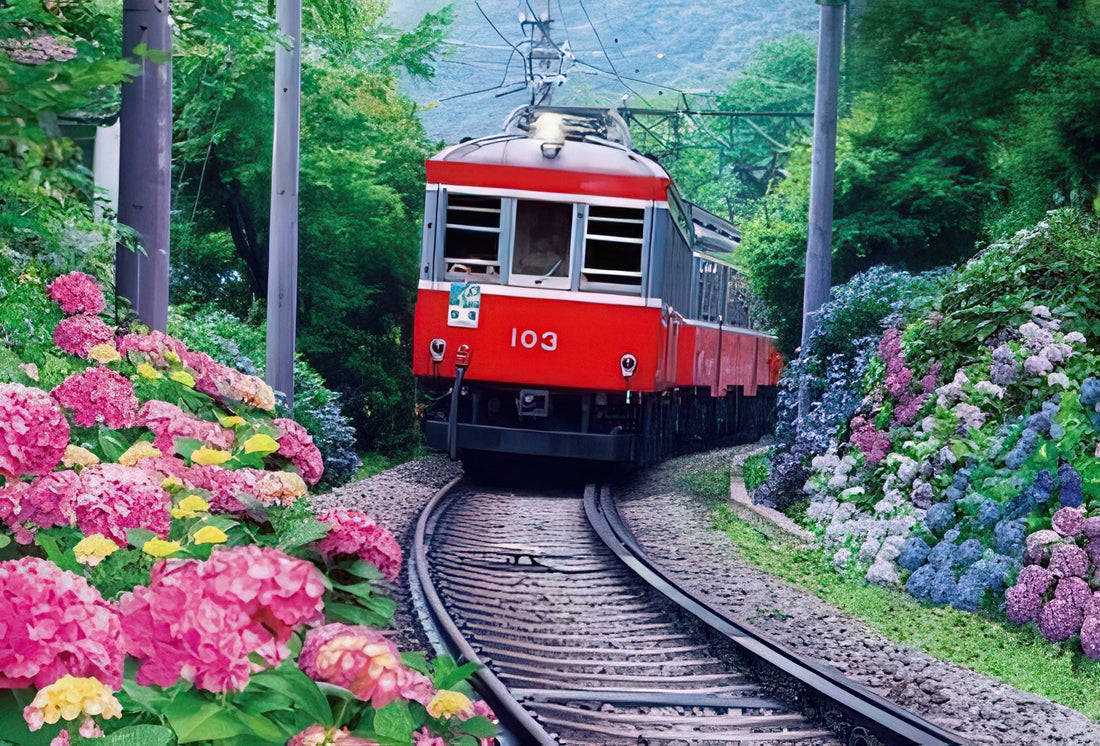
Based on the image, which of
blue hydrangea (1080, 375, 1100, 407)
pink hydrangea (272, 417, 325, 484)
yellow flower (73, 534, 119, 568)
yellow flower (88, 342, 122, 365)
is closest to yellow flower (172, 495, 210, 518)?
yellow flower (73, 534, 119, 568)

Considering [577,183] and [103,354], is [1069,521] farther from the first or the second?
[577,183]

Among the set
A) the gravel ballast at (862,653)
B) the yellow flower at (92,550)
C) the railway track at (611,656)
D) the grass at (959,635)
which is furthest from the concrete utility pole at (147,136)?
the grass at (959,635)

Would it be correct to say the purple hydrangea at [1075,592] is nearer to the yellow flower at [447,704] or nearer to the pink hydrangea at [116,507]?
the pink hydrangea at [116,507]

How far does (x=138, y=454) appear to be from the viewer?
4.68m

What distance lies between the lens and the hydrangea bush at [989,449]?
25.2 feet

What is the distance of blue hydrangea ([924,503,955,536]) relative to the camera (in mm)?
8867

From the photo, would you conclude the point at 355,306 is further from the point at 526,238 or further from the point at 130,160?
the point at 130,160

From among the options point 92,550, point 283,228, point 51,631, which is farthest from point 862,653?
point 283,228

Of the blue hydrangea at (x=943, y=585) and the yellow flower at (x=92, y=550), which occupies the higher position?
the yellow flower at (x=92, y=550)

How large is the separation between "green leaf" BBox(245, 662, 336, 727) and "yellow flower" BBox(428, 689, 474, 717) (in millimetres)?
237

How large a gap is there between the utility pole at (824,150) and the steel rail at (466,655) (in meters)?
4.53

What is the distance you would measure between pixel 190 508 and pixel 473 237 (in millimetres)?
9524

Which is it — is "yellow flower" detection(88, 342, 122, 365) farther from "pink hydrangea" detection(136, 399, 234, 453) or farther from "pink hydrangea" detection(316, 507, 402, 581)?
"pink hydrangea" detection(316, 507, 402, 581)

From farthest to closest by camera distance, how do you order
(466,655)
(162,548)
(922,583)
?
1. (922,583)
2. (466,655)
3. (162,548)
